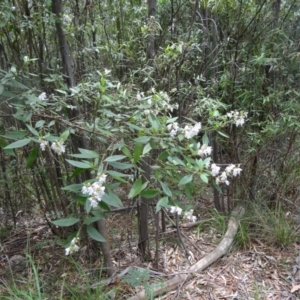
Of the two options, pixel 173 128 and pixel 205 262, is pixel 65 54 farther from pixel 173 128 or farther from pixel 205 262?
pixel 205 262

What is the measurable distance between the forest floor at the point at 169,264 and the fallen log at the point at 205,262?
1.5 inches

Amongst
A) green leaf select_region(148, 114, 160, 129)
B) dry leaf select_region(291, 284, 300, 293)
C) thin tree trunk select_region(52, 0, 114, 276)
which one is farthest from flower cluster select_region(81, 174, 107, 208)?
dry leaf select_region(291, 284, 300, 293)

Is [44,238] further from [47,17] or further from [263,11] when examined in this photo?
[263,11]

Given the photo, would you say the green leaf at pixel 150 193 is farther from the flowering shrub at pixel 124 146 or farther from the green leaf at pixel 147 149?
the green leaf at pixel 147 149

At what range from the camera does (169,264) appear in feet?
7.07

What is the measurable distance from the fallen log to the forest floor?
1.5 inches

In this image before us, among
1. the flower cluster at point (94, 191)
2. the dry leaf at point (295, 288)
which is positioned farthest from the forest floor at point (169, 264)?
the flower cluster at point (94, 191)

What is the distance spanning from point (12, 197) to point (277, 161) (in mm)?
2171

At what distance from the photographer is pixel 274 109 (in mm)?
2457

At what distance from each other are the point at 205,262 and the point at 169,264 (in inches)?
9.6

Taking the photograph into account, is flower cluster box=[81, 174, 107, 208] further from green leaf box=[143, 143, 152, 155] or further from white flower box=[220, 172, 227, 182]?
white flower box=[220, 172, 227, 182]

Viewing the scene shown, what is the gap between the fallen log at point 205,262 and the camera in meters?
1.80

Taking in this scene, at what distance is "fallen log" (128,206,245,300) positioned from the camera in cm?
180

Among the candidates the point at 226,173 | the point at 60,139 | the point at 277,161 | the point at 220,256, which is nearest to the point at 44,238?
the point at 220,256
